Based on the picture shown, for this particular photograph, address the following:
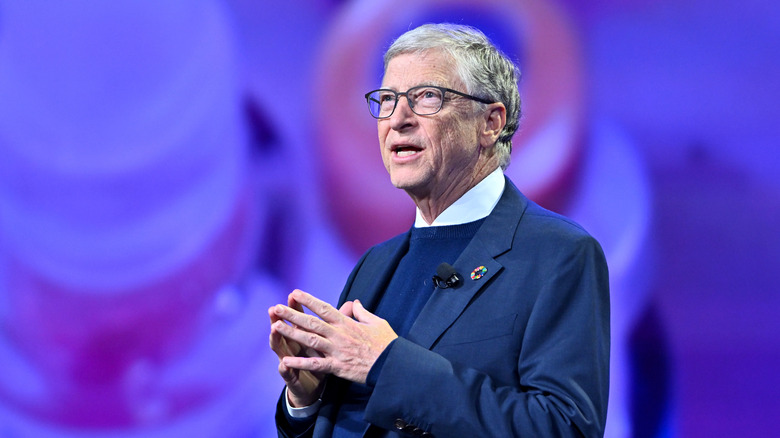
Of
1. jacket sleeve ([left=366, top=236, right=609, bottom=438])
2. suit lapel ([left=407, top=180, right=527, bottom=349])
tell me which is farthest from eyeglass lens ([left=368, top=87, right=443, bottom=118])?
jacket sleeve ([left=366, top=236, right=609, bottom=438])

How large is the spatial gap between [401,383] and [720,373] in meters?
1.65

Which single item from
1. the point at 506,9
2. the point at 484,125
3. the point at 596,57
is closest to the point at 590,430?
the point at 484,125

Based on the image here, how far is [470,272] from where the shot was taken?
1.76m

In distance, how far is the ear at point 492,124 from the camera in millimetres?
1983

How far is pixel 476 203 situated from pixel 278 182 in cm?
138

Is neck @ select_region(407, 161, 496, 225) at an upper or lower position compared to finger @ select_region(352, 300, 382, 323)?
upper

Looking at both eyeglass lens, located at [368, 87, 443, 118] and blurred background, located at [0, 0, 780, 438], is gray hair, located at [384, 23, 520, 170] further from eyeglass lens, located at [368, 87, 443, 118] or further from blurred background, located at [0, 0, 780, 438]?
blurred background, located at [0, 0, 780, 438]

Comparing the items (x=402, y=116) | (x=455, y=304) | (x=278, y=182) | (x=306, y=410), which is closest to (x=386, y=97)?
(x=402, y=116)

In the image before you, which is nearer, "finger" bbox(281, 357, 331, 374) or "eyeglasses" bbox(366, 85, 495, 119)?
"finger" bbox(281, 357, 331, 374)

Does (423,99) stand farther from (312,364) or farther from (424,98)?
(312,364)

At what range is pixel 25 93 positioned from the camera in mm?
3197

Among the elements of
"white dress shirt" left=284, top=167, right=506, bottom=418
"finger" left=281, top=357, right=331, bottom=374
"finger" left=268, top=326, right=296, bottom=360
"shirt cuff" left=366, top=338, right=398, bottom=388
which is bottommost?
"shirt cuff" left=366, top=338, right=398, bottom=388

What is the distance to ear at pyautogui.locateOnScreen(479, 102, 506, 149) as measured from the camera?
1.98 meters

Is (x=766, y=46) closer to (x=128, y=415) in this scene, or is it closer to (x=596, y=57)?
(x=596, y=57)
